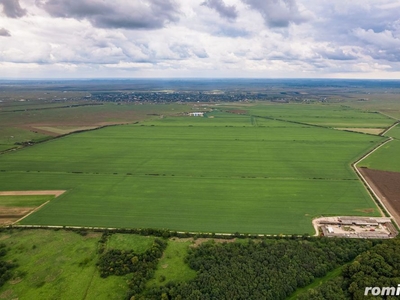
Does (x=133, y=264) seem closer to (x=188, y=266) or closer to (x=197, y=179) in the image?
(x=188, y=266)

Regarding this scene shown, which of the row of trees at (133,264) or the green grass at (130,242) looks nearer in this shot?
the row of trees at (133,264)

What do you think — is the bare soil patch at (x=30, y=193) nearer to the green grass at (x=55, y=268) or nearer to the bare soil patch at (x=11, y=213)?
the bare soil patch at (x=11, y=213)

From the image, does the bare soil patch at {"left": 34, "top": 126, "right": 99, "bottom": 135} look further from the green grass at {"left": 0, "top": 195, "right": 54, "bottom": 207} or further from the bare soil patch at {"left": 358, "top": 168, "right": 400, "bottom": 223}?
the bare soil patch at {"left": 358, "top": 168, "right": 400, "bottom": 223}

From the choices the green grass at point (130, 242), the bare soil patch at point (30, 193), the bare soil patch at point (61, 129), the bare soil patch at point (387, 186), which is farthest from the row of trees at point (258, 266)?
the bare soil patch at point (61, 129)

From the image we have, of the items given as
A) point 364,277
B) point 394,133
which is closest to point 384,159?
point 394,133

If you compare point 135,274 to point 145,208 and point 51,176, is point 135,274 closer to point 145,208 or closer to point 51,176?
point 145,208

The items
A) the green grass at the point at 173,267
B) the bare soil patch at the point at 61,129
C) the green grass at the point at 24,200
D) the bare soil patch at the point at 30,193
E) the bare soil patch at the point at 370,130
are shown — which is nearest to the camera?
the green grass at the point at 173,267

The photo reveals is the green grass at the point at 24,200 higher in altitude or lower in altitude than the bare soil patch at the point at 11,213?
higher
